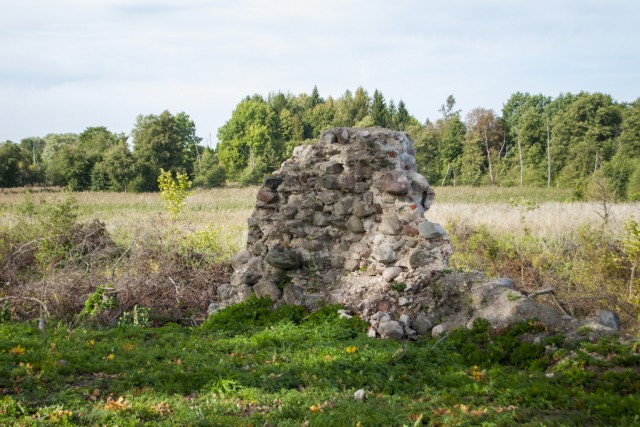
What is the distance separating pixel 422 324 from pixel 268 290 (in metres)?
2.35

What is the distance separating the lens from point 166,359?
5336 mm

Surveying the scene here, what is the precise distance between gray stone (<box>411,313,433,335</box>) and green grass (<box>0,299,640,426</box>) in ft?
1.15

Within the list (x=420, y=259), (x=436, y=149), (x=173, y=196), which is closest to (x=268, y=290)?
(x=420, y=259)

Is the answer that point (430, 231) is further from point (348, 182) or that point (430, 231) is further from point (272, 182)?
point (272, 182)

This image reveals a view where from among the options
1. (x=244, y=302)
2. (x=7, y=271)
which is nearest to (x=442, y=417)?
(x=244, y=302)

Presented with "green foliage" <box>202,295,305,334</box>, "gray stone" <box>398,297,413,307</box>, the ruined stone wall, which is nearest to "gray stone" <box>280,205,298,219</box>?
the ruined stone wall

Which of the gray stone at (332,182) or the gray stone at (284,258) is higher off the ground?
the gray stone at (332,182)

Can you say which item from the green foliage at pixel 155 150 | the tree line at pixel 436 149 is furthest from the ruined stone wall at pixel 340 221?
the green foliage at pixel 155 150

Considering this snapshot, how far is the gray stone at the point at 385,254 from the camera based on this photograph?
726 centimetres

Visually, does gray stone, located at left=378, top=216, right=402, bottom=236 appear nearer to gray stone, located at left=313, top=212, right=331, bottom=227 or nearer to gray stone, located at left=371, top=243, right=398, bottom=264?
gray stone, located at left=371, top=243, right=398, bottom=264

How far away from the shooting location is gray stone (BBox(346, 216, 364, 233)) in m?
7.70

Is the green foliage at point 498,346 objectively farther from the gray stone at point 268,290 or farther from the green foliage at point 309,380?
the gray stone at point 268,290

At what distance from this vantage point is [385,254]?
727cm

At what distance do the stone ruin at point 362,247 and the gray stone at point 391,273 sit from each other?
15mm
